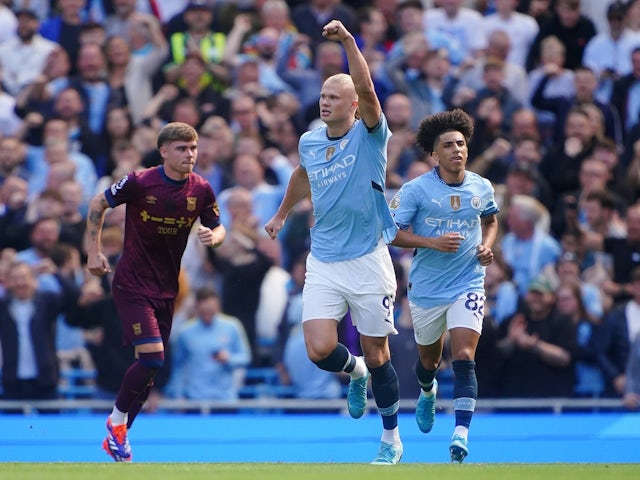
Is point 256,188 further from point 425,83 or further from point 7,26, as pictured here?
point 7,26

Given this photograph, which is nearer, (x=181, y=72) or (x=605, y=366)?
(x=605, y=366)

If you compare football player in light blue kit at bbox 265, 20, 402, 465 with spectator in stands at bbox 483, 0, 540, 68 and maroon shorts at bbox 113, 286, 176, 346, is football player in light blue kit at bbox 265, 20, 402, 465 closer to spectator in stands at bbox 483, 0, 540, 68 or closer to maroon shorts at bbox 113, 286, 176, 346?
maroon shorts at bbox 113, 286, 176, 346

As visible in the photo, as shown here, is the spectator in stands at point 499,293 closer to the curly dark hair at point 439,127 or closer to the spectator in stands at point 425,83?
the spectator in stands at point 425,83

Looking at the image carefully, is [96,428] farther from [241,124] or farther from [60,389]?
[241,124]

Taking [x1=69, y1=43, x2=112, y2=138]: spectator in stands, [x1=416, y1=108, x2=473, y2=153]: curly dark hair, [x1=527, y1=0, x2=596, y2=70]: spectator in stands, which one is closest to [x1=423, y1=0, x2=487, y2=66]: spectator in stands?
[x1=527, y1=0, x2=596, y2=70]: spectator in stands

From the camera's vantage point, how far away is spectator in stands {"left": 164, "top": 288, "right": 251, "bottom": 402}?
15.8 meters

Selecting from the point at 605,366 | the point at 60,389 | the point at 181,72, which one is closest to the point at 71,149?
the point at 181,72

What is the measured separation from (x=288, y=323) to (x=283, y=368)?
489 mm

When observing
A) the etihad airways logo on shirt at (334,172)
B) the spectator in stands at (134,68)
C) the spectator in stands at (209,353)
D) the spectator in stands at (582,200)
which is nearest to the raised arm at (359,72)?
the etihad airways logo on shirt at (334,172)

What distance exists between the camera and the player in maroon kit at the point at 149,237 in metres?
12.0

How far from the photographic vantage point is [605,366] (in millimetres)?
16078

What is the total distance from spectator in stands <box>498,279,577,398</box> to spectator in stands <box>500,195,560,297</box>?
77cm

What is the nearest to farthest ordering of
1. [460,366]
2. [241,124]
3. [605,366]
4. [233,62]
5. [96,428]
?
[460,366]
[96,428]
[605,366]
[241,124]
[233,62]

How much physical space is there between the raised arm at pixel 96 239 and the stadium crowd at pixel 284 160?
12.9 ft
